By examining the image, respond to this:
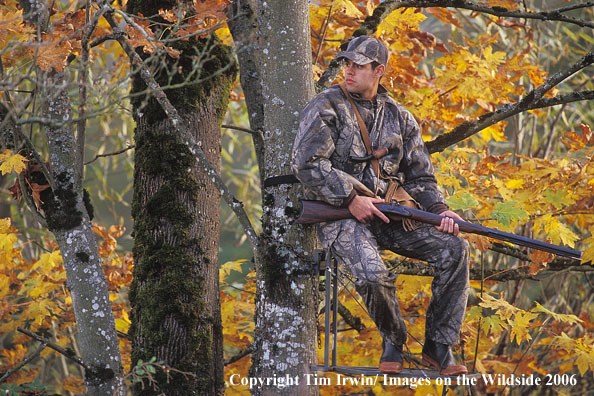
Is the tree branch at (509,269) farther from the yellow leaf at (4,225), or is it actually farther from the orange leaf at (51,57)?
the yellow leaf at (4,225)

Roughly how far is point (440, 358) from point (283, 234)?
1.11 meters

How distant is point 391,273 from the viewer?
376cm

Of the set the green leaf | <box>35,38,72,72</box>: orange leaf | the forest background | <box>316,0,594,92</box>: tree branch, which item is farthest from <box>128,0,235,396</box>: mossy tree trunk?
the green leaf

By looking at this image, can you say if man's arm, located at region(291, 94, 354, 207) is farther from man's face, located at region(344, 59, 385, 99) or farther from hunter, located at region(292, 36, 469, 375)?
man's face, located at region(344, 59, 385, 99)

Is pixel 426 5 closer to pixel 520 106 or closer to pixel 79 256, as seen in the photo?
pixel 520 106

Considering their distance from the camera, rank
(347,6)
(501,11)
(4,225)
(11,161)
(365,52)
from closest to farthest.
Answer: (365,52), (11,161), (501,11), (4,225), (347,6)

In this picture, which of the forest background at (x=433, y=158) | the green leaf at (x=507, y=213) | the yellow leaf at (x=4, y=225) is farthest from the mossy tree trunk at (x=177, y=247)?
the green leaf at (x=507, y=213)

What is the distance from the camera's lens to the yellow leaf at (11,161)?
4.19m

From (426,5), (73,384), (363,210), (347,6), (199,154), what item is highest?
(347,6)

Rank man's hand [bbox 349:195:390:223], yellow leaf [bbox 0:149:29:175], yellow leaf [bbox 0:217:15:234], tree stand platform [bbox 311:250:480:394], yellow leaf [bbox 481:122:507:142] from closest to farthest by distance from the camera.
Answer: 1. tree stand platform [bbox 311:250:480:394]
2. man's hand [bbox 349:195:390:223]
3. yellow leaf [bbox 0:149:29:175]
4. yellow leaf [bbox 0:217:15:234]
5. yellow leaf [bbox 481:122:507:142]

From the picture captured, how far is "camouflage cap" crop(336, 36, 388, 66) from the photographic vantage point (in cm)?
396

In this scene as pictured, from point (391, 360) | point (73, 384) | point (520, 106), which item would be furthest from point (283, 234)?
point (73, 384)

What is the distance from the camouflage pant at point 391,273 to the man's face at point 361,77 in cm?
78

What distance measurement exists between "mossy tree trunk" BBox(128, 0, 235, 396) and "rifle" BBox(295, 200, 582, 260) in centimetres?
91
